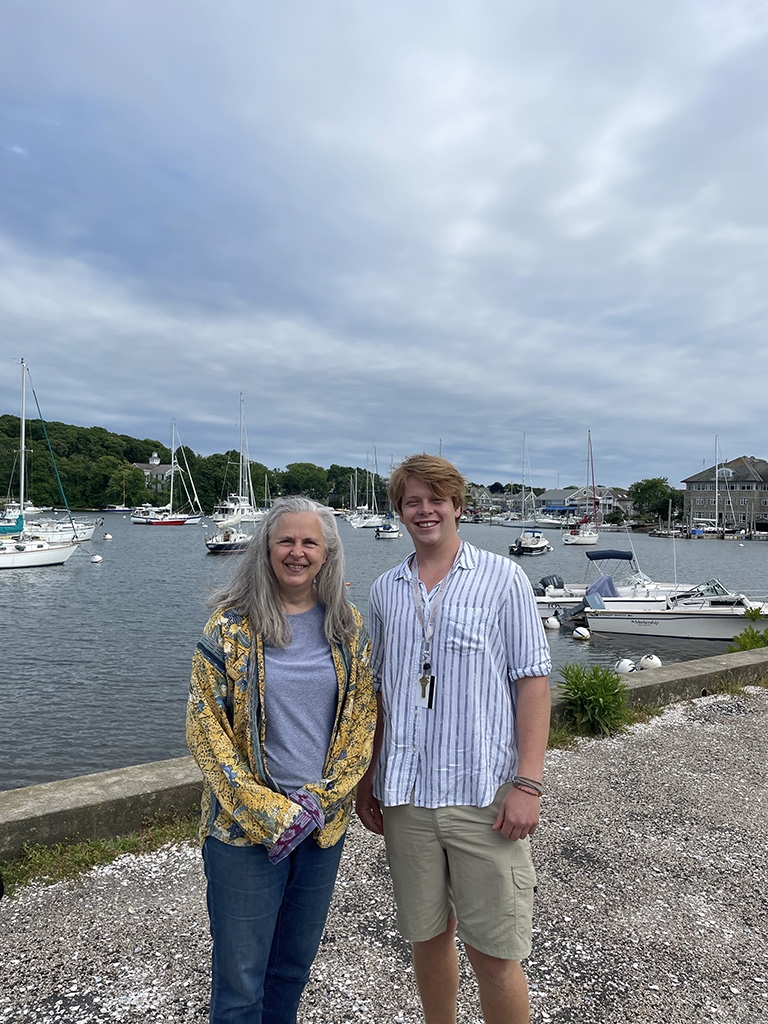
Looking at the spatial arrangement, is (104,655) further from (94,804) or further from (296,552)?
(296,552)

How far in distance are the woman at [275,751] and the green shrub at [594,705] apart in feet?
13.8

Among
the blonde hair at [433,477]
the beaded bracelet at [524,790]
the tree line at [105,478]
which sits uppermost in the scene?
the tree line at [105,478]

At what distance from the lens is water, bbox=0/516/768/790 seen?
10078 mm

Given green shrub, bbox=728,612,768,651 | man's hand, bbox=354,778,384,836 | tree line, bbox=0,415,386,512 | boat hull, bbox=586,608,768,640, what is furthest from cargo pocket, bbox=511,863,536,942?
tree line, bbox=0,415,386,512

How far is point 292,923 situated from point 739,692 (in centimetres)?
648

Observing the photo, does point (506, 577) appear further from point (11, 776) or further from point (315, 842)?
point (11, 776)

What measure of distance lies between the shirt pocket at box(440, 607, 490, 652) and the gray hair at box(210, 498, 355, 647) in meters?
0.30

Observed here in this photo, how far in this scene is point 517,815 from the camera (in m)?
2.13

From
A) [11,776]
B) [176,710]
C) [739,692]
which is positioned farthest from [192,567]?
[739,692]

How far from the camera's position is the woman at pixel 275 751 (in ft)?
6.49

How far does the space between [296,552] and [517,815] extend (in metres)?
1.05

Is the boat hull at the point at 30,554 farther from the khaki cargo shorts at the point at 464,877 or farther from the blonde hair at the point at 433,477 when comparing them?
the khaki cargo shorts at the point at 464,877

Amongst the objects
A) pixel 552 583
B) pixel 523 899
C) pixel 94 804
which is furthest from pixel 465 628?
pixel 552 583

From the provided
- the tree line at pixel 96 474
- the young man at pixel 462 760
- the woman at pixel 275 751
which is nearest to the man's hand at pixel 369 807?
the young man at pixel 462 760
